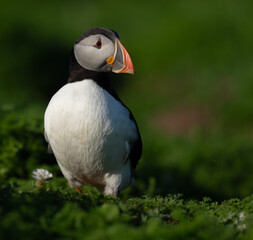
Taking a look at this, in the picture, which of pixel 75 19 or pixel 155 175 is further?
pixel 75 19

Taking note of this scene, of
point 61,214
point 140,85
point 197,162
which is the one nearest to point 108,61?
point 61,214

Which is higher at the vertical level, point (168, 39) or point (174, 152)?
point (168, 39)

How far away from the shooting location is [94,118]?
14.5ft

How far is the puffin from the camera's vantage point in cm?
444

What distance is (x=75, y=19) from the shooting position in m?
19.7

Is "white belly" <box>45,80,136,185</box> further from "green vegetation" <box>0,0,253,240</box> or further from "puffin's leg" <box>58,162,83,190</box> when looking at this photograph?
"green vegetation" <box>0,0,253,240</box>

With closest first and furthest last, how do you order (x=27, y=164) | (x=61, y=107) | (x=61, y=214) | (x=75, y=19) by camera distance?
(x=61, y=214), (x=61, y=107), (x=27, y=164), (x=75, y=19)

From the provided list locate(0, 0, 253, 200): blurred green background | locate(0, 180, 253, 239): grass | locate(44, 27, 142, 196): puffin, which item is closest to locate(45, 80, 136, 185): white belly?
locate(44, 27, 142, 196): puffin

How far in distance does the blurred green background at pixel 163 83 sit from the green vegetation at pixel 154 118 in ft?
0.08

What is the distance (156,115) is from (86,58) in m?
8.04

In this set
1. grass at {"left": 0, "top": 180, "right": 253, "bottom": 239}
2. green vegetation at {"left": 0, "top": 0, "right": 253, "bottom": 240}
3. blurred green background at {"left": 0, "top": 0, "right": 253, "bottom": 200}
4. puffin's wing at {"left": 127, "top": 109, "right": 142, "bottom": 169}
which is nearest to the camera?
grass at {"left": 0, "top": 180, "right": 253, "bottom": 239}

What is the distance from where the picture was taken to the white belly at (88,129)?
4.43 meters

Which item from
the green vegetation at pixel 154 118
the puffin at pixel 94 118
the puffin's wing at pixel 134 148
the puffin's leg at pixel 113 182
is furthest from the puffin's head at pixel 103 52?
the green vegetation at pixel 154 118

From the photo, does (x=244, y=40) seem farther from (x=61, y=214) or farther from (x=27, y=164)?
(x=61, y=214)
